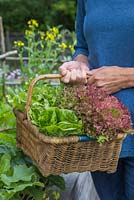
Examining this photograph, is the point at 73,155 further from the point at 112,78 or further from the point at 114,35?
the point at 114,35

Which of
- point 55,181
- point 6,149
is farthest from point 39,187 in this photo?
point 6,149

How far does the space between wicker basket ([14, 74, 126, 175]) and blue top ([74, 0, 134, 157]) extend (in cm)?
11

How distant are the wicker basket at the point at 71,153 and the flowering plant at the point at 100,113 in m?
0.04

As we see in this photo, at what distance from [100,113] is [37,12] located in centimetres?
1590

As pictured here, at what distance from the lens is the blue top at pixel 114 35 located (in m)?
1.91

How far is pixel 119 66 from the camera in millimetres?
1960

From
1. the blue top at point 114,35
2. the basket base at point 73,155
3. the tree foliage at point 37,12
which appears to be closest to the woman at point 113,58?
the blue top at point 114,35

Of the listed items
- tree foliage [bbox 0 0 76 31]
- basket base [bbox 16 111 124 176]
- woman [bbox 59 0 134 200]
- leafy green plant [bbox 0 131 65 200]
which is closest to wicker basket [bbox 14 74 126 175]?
basket base [bbox 16 111 124 176]

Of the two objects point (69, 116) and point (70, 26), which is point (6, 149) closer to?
point (69, 116)

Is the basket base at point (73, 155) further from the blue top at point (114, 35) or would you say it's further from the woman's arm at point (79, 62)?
the woman's arm at point (79, 62)

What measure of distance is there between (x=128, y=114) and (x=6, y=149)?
950 mm

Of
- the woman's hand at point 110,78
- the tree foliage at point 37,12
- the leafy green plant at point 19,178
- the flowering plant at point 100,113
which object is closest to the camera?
the flowering plant at point 100,113

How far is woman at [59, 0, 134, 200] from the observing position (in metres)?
1.90

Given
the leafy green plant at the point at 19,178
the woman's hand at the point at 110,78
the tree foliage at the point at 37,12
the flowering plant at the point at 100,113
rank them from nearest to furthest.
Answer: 1. the flowering plant at the point at 100,113
2. the woman's hand at the point at 110,78
3. the leafy green plant at the point at 19,178
4. the tree foliage at the point at 37,12
